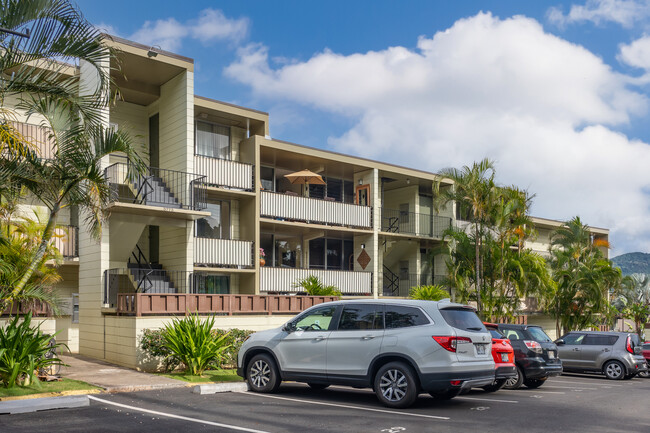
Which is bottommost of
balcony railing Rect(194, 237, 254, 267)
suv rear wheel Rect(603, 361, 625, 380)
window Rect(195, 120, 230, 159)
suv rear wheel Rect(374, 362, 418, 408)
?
suv rear wheel Rect(603, 361, 625, 380)

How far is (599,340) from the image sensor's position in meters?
21.8

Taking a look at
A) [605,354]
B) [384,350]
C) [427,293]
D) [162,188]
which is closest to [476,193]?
[427,293]

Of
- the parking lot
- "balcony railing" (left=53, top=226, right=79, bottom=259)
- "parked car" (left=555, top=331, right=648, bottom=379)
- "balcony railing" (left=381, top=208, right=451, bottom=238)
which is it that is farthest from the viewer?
"balcony railing" (left=381, top=208, right=451, bottom=238)

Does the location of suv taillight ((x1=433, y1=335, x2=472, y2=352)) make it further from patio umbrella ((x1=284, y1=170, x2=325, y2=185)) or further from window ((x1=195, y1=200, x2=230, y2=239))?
patio umbrella ((x1=284, y1=170, x2=325, y2=185))

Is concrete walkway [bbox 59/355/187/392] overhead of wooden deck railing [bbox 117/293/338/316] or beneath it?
beneath

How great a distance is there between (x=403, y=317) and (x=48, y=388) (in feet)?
23.1

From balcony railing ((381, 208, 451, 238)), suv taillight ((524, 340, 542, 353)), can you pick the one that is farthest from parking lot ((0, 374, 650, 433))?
balcony railing ((381, 208, 451, 238))

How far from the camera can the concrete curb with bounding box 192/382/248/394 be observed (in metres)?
13.5

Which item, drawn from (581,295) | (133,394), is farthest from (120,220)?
(581,295)

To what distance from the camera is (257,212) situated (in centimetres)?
2533

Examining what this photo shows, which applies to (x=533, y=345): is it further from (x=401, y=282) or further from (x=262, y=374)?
(x=401, y=282)

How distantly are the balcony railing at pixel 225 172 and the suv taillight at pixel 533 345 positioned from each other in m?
12.2

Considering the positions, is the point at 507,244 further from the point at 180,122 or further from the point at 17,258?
the point at 17,258

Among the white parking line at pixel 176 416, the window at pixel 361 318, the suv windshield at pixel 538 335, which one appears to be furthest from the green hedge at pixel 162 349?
the suv windshield at pixel 538 335
